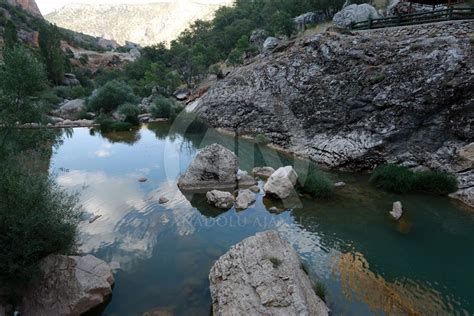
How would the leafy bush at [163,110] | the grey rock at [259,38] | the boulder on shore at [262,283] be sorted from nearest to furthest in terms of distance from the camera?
the boulder on shore at [262,283], the leafy bush at [163,110], the grey rock at [259,38]

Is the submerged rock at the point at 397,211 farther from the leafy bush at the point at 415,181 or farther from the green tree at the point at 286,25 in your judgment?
the green tree at the point at 286,25

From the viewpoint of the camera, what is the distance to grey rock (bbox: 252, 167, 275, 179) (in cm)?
2429

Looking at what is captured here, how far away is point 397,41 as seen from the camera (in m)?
29.0

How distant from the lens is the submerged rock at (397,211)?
17.3 metres

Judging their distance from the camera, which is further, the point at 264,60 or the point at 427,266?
the point at 264,60

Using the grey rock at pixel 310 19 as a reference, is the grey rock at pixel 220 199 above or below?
below

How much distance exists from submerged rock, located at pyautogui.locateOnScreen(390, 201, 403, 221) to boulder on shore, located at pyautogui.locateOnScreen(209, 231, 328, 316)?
341 inches

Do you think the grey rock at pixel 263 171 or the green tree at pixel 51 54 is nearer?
the grey rock at pixel 263 171

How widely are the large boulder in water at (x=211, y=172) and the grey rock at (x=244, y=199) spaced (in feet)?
6.60

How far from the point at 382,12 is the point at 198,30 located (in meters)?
68.9

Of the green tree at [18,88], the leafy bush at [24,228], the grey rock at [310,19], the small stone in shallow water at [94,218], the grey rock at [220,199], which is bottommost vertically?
the grey rock at [220,199]

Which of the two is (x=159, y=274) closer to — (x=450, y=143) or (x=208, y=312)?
(x=208, y=312)

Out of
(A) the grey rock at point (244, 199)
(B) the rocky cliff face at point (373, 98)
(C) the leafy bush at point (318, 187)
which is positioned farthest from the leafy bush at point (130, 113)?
(C) the leafy bush at point (318, 187)

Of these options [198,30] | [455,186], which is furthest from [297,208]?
[198,30]
